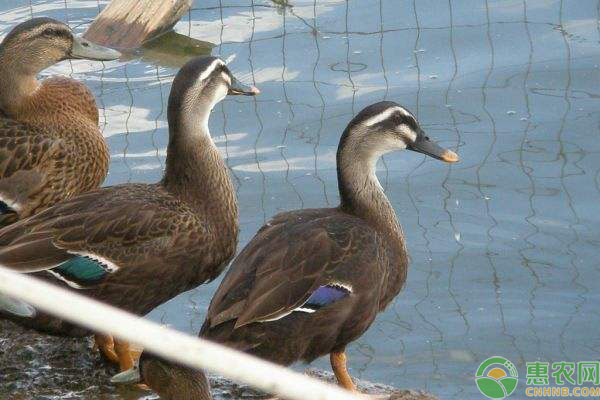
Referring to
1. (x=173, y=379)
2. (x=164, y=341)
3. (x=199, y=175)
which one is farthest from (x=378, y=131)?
(x=164, y=341)

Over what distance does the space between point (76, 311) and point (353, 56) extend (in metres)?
8.66

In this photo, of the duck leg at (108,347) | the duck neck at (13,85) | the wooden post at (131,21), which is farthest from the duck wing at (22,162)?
the wooden post at (131,21)

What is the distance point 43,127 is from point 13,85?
0.40 m

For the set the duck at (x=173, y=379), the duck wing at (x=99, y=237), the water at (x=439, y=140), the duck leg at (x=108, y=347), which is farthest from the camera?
the water at (x=439, y=140)

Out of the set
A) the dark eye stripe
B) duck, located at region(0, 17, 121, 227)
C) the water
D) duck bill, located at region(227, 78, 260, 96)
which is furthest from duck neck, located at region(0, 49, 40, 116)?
the water

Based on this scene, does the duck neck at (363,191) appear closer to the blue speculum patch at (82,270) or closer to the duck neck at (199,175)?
the duck neck at (199,175)

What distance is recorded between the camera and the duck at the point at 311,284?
5.16 metres

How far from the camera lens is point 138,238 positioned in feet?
18.4

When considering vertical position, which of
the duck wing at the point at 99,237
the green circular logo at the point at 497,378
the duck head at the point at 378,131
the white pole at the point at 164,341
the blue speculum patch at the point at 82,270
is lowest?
the green circular logo at the point at 497,378

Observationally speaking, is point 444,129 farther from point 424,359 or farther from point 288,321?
point 288,321

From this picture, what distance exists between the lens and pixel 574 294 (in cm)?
759

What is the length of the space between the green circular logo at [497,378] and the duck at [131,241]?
5.41 feet

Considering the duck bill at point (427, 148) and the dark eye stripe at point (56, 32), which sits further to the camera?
the dark eye stripe at point (56, 32)

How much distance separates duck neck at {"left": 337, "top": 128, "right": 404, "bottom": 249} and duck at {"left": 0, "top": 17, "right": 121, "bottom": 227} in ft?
4.74
